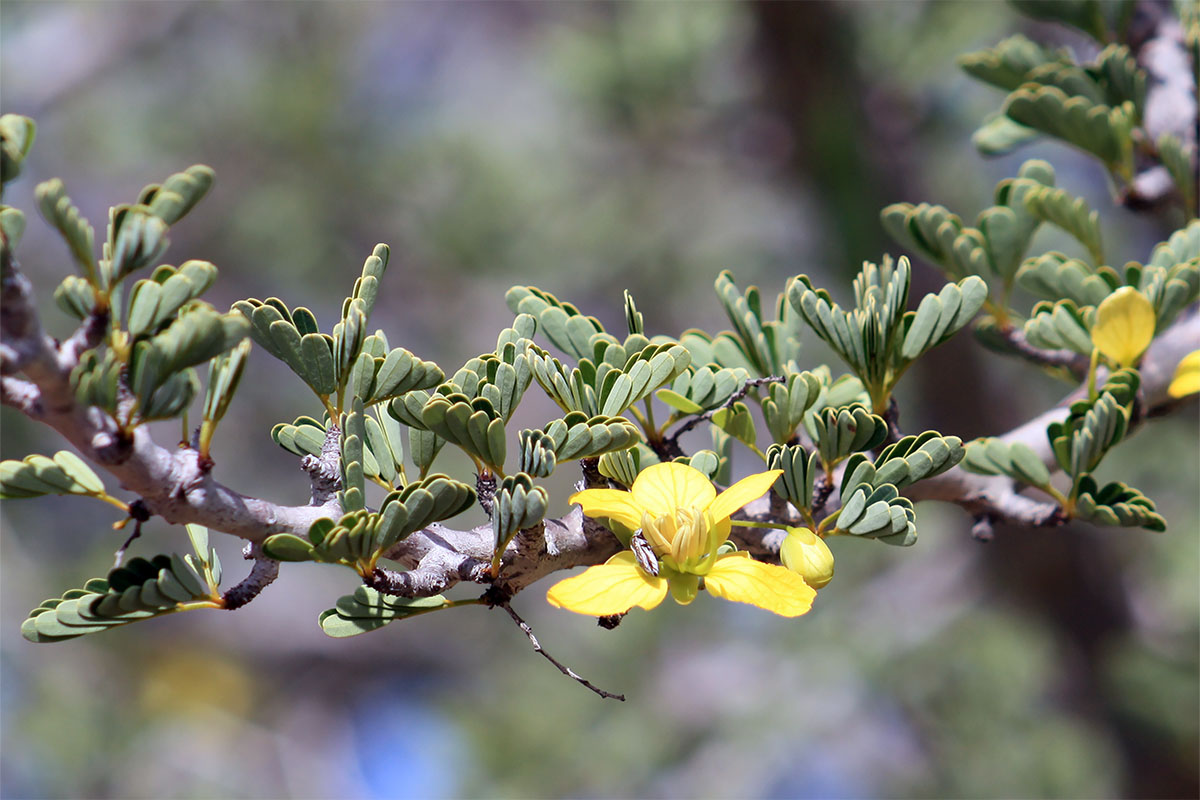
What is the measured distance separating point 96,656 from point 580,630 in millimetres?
1946

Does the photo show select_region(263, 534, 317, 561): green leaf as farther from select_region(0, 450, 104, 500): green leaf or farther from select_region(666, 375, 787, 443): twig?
select_region(666, 375, 787, 443): twig

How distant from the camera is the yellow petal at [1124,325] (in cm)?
47

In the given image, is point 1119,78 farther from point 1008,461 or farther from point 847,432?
point 847,432

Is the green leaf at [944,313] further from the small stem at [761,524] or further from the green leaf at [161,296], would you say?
the green leaf at [161,296]

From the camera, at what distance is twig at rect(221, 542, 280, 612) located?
13.4 inches

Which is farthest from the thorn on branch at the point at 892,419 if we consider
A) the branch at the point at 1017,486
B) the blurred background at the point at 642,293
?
the blurred background at the point at 642,293

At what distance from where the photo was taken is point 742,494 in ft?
1.09

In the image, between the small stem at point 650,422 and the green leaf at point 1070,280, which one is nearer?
the small stem at point 650,422

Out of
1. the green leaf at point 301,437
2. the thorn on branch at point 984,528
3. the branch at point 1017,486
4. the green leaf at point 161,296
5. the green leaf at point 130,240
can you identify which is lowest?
the thorn on branch at point 984,528

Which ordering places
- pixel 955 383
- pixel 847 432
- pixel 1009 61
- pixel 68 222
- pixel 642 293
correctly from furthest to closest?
pixel 642 293 < pixel 955 383 < pixel 1009 61 < pixel 847 432 < pixel 68 222

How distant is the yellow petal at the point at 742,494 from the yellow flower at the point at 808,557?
33 mm

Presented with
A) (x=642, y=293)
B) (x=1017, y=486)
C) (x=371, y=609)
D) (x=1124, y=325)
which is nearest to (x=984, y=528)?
(x=1017, y=486)

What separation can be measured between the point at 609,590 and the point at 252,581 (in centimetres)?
14

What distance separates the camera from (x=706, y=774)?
5.68 ft
